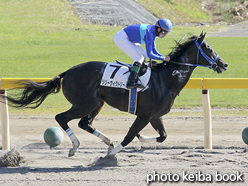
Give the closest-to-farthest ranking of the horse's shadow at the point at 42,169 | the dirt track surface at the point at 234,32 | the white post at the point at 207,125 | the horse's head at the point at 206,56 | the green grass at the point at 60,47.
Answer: the horse's shadow at the point at 42,169, the horse's head at the point at 206,56, the white post at the point at 207,125, the green grass at the point at 60,47, the dirt track surface at the point at 234,32

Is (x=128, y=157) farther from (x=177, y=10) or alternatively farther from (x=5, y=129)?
(x=177, y=10)

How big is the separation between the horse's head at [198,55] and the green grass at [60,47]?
4.21 m

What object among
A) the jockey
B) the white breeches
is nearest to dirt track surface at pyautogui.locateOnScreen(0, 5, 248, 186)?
the jockey

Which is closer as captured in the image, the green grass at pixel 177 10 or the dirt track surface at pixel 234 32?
the dirt track surface at pixel 234 32

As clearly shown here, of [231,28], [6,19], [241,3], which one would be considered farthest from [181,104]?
[241,3]

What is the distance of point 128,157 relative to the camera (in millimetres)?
5301

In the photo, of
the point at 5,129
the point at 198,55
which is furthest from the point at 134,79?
the point at 5,129

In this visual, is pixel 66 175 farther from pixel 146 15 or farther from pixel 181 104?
pixel 146 15

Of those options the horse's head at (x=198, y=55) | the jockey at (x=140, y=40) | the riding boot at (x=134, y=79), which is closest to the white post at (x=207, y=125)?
the horse's head at (x=198, y=55)

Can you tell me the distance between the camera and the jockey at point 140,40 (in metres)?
4.95

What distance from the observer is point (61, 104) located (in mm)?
10000

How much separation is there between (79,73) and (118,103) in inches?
27.9

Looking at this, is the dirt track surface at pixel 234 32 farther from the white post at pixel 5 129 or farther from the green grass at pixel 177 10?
the white post at pixel 5 129

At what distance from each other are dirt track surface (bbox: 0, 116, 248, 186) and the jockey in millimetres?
A: 1146
